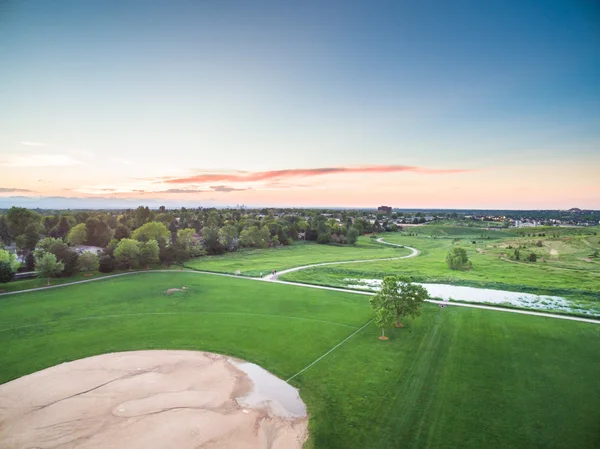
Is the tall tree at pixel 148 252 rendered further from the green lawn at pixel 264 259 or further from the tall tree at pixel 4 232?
the tall tree at pixel 4 232

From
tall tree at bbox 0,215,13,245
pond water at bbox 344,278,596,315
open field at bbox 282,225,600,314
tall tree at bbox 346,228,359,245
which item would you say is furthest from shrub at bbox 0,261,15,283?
tall tree at bbox 346,228,359,245

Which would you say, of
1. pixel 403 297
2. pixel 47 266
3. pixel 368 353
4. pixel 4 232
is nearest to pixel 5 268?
pixel 47 266

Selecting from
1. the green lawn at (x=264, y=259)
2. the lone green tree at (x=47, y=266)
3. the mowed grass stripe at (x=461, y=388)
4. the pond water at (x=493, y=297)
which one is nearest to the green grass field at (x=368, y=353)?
the mowed grass stripe at (x=461, y=388)

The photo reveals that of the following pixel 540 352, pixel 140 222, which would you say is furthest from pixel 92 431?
pixel 140 222

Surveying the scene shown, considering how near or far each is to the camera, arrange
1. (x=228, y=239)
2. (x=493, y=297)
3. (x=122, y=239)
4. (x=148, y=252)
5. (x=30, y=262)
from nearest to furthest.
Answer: (x=493, y=297), (x=30, y=262), (x=148, y=252), (x=122, y=239), (x=228, y=239)

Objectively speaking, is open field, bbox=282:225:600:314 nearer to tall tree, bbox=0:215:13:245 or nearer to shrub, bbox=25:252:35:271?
shrub, bbox=25:252:35:271

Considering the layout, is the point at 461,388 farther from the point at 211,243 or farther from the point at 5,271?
the point at 211,243

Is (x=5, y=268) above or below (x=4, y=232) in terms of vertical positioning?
below
